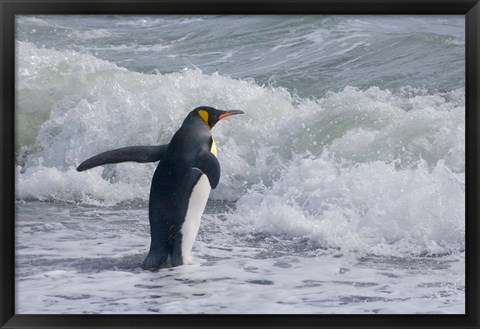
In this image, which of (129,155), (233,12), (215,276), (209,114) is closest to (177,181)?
(129,155)

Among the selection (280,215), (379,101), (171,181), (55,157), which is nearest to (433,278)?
(280,215)

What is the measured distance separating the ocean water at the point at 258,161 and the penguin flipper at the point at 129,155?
0.85ft

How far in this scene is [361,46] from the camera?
18.0 ft

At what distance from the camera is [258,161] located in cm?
532

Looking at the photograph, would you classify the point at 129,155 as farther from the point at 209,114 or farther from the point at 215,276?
the point at 215,276

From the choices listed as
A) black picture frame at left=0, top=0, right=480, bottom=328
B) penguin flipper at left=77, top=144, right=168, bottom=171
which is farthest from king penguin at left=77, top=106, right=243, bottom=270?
black picture frame at left=0, top=0, right=480, bottom=328

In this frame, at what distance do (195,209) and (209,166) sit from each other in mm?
285

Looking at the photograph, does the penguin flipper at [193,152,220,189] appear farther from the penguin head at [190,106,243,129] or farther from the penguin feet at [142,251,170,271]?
the penguin feet at [142,251,170,271]

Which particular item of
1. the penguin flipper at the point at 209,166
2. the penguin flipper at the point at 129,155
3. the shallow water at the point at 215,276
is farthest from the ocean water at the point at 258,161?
the penguin flipper at the point at 209,166

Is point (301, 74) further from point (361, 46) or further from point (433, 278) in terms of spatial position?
point (433, 278)

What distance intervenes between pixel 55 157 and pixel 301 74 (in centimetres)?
149

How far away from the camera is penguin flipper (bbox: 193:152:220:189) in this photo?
4207mm

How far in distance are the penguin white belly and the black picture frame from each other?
579 millimetres

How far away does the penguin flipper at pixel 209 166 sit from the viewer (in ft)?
13.8
